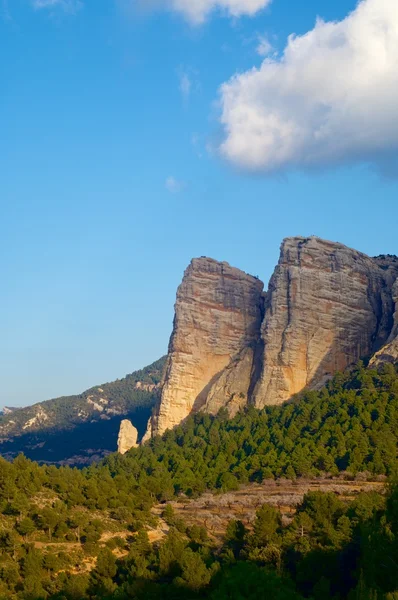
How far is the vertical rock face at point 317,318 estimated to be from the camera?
91.1m

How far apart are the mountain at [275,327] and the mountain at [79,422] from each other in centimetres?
1380

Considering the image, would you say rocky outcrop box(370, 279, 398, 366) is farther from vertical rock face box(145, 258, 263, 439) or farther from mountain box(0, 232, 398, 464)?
vertical rock face box(145, 258, 263, 439)

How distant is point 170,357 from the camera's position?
98688mm

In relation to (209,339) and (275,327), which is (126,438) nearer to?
(209,339)

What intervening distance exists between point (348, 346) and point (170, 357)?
903 inches

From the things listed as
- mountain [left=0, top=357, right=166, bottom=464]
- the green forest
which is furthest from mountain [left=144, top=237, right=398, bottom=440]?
the green forest

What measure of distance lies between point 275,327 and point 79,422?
55370mm

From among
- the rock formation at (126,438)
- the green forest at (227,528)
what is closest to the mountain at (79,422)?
the rock formation at (126,438)

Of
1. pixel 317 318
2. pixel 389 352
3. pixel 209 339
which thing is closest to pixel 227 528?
pixel 389 352

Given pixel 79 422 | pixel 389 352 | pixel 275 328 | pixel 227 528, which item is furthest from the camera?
pixel 79 422

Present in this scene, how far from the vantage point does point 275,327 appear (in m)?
93.1

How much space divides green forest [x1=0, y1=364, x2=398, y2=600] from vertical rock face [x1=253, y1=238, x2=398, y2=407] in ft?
53.5

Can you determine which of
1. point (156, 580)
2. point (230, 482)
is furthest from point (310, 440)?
point (156, 580)

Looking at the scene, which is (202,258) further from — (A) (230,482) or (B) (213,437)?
(A) (230,482)
